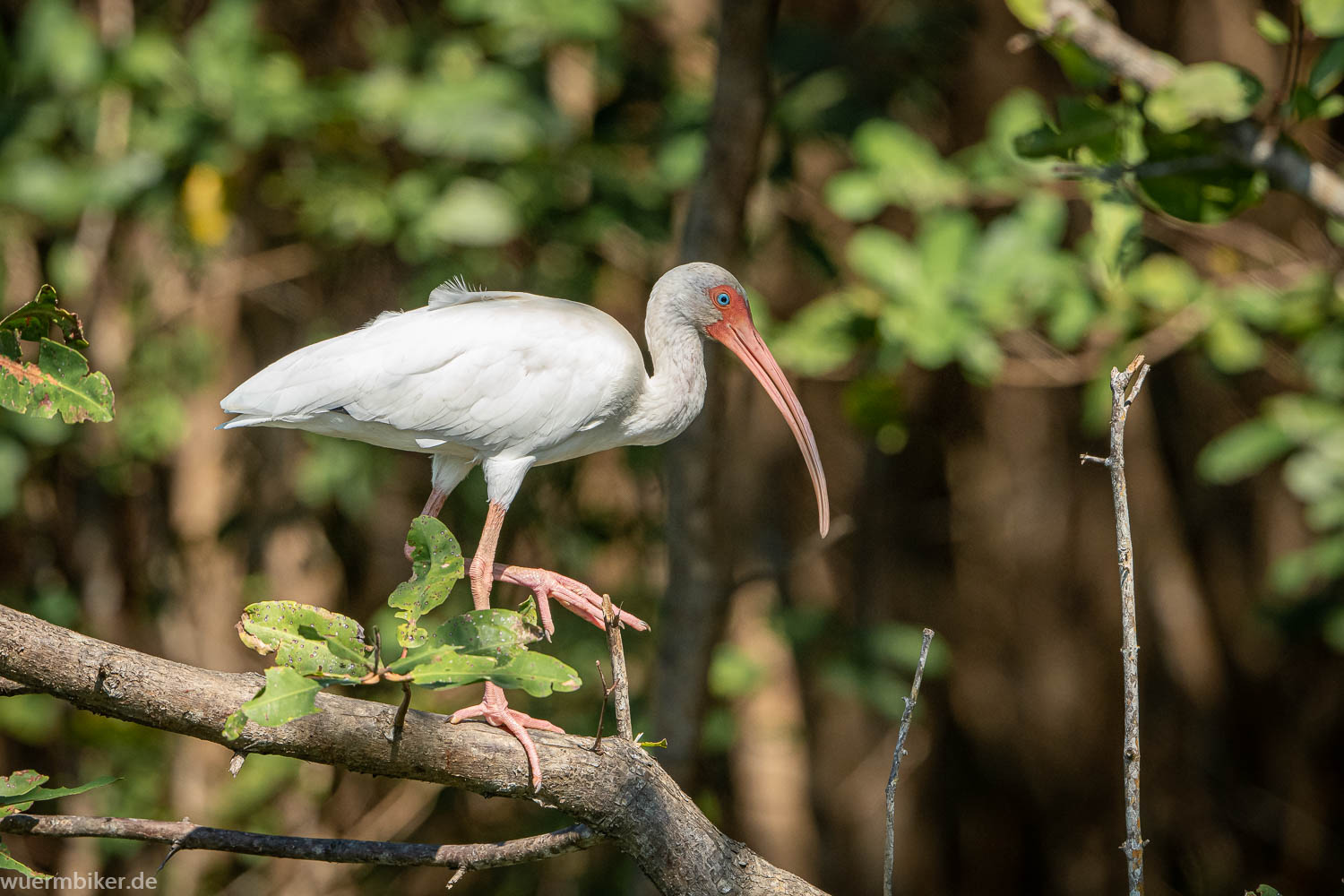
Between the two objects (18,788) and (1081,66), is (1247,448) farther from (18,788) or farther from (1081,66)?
(18,788)

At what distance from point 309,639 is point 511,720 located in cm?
74

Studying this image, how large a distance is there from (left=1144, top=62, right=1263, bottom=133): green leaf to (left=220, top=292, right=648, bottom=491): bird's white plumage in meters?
1.53

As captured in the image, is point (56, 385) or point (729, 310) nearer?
point (56, 385)

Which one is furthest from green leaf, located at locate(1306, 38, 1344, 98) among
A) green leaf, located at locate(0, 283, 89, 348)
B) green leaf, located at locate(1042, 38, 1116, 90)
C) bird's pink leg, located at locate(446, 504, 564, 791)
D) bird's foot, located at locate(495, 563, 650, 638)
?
green leaf, located at locate(0, 283, 89, 348)

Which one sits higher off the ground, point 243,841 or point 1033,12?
point 1033,12

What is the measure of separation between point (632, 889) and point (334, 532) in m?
2.91

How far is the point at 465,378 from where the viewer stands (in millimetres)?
3092

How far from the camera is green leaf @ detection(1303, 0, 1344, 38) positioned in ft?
9.90

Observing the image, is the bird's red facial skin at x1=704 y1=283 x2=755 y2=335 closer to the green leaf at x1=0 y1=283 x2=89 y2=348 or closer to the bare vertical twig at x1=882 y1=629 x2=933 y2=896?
the bare vertical twig at x1=882 y1=629 x2=933 y2=896

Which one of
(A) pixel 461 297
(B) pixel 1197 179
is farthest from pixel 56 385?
(B) pixel 1197 179

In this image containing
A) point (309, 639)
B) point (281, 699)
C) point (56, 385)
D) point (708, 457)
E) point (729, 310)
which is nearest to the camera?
point (281, 699)

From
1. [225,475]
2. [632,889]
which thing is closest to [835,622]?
[632,889]

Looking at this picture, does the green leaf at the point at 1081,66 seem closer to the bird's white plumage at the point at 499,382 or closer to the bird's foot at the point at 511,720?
the bird's white plumage at the point at 499,382

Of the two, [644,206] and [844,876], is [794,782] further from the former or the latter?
[644,206]
